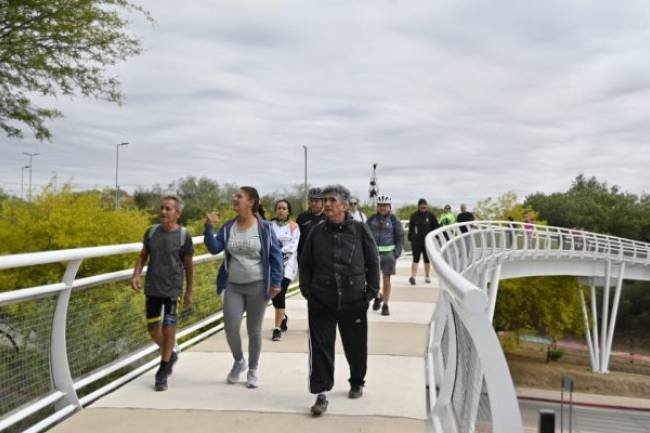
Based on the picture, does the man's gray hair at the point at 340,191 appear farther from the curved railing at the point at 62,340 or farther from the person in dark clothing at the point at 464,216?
the person in dark clothing at the point at 464,216

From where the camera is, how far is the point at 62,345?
4734 millimetres

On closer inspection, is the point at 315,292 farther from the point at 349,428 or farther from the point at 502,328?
the point at 502,328

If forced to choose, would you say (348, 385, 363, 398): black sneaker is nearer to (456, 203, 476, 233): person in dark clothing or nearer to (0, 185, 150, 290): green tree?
(0, 185, 150, 290): green tree

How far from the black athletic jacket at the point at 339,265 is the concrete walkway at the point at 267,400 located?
2.81ft

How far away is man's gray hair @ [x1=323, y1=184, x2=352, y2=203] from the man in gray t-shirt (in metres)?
1.29

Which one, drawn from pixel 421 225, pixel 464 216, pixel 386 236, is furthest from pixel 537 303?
pixel 386 236

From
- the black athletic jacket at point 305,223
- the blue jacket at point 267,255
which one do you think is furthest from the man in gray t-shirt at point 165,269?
the black athletic jacket at point 305,223

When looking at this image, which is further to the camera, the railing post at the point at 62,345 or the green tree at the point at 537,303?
the green tree at the point at 537,303

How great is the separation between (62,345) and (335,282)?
2.08 metres

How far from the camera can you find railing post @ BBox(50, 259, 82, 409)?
4.70 metres

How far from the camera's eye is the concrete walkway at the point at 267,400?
449 cm

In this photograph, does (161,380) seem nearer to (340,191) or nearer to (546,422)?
(340,191)

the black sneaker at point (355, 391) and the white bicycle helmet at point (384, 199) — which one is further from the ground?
the white bicycle helmet at point (384, 199)

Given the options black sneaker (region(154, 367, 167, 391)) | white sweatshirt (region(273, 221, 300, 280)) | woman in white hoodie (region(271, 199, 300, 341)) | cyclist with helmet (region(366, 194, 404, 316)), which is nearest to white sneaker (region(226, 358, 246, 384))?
black sneaker (region(154, 367, 167, 391))
